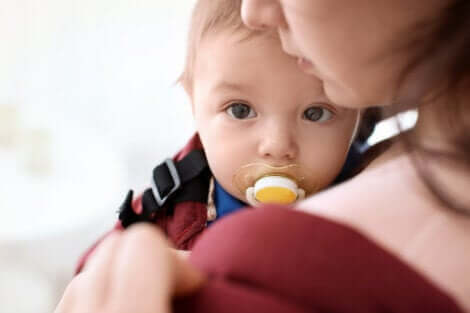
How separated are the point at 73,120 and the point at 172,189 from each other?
0.31 meters

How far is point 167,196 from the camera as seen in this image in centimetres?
91

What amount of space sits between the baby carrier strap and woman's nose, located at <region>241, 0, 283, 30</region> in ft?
1.30

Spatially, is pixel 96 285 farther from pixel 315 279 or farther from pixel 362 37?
pixel 362 37

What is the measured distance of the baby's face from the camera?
76 centimetres

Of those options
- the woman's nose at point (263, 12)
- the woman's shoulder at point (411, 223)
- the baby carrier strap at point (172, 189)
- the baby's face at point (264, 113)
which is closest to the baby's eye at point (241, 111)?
the baby's face at point (264, 113)

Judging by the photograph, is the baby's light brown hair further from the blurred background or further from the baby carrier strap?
the blurred background

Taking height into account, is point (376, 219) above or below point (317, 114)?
above

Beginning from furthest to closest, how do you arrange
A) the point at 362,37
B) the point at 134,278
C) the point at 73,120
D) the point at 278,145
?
1. the point at 73,120
2. the point at 278,145
3. the point at 362,37
4. the point at 134,278

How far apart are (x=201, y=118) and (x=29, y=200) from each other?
40 cm

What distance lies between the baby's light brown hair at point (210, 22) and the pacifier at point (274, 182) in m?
0.16

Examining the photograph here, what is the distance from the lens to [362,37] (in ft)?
1.47

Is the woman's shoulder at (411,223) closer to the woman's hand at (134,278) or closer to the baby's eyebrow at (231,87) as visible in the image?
the woman's hand at (134,278)

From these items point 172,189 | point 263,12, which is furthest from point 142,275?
point 172,189

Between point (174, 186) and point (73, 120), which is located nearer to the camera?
point (174, 186)
